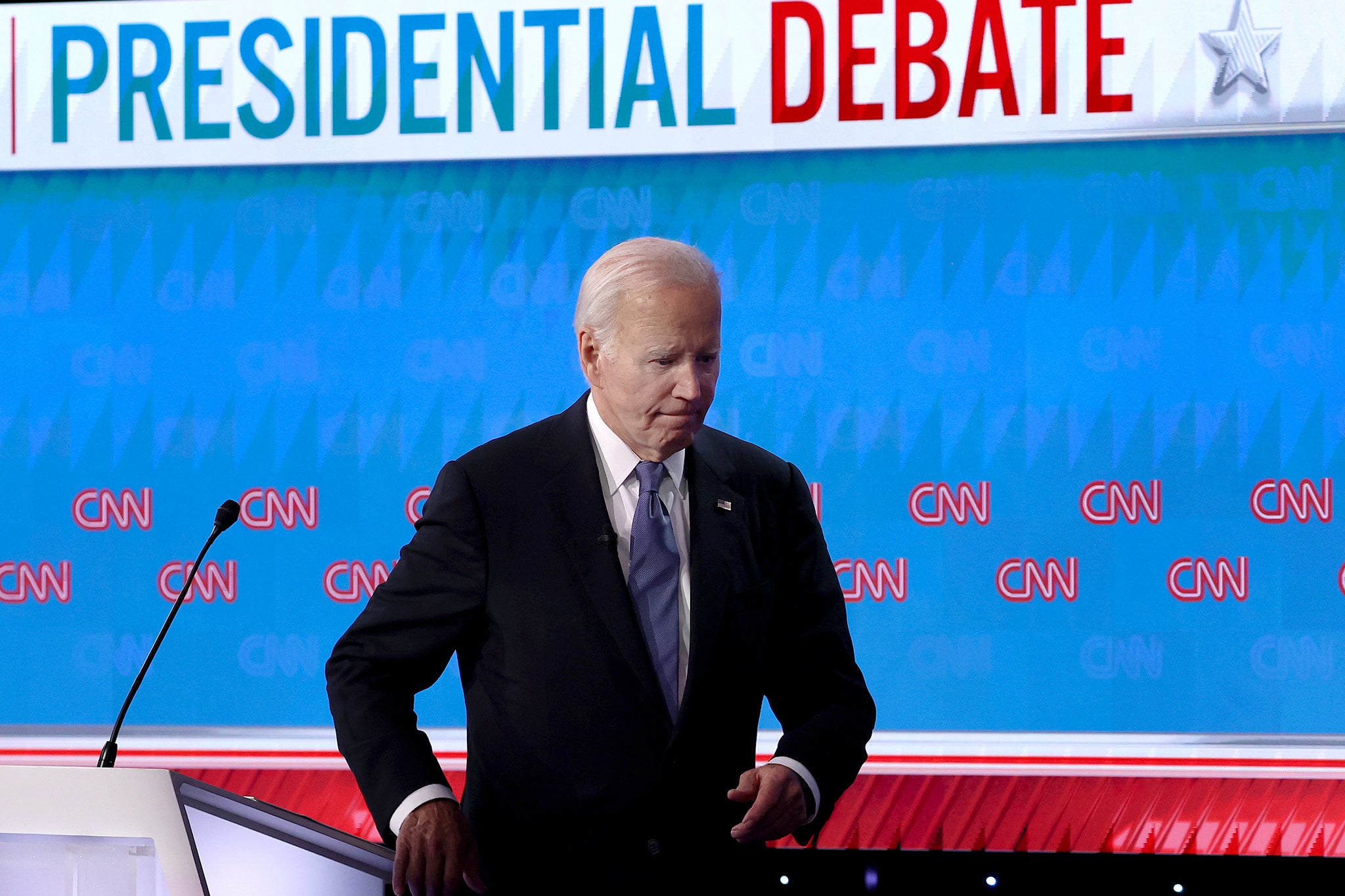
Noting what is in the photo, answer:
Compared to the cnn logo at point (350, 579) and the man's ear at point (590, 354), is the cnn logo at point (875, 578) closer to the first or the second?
the cnn logo at point (350, 579)

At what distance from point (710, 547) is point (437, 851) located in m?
0.45

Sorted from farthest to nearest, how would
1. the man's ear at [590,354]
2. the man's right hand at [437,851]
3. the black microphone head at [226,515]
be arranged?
the black microphone head at [226,515]
the man's ear at [590,354]
the man's right hand at [437,851]

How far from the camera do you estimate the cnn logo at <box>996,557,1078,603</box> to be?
2.45 m

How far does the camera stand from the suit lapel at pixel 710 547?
1.32m

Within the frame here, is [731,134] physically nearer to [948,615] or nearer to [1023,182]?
[1023,182]

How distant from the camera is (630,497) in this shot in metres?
1.43

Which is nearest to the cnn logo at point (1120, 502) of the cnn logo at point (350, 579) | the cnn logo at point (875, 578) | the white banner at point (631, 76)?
the cnn logo at point (875, 578)

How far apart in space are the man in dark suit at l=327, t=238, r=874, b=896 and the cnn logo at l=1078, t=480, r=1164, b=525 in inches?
48.9

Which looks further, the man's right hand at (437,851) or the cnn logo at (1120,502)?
the cnn logo at (1120,502)

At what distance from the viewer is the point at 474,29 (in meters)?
2.55

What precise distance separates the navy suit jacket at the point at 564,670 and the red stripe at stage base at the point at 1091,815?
118 centimetres

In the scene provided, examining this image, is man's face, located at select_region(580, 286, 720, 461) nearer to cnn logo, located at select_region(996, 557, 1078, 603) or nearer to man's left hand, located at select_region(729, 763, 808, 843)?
man's left hand, located at select_region(729, 763, 808, 843)

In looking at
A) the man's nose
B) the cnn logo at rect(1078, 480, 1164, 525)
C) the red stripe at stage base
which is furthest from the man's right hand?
the cnn logo at rect(1078, 480, 1164, 525)

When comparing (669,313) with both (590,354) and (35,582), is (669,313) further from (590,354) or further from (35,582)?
(35,582)
